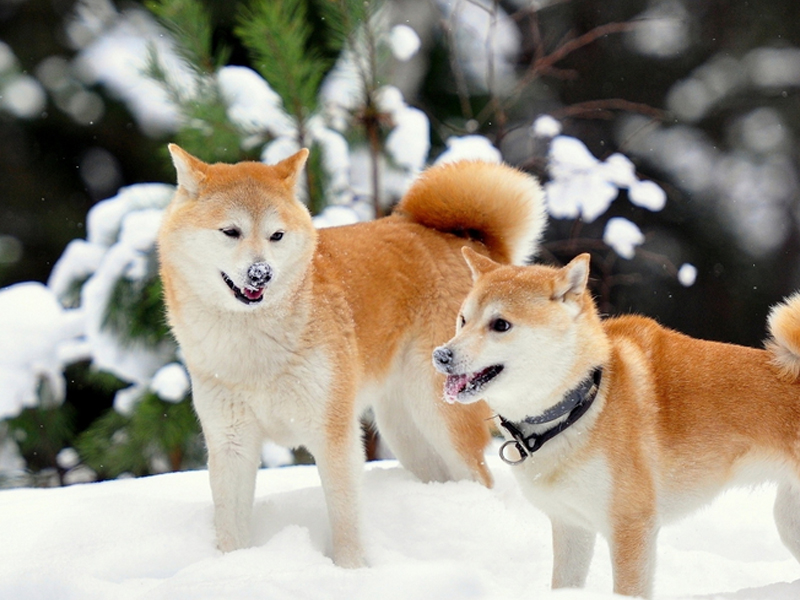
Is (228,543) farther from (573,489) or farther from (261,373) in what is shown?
(573,489)

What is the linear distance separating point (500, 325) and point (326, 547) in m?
1.16

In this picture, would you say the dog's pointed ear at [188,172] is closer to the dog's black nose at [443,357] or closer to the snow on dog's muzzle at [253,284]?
the snow on dog's muzzle at [253,284]

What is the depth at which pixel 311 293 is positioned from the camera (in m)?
3.24

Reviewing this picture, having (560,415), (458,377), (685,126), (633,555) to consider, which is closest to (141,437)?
(458,377)

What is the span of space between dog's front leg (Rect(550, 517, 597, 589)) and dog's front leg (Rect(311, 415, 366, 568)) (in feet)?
2.28

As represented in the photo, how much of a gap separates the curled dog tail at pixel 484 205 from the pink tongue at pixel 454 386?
138 cm

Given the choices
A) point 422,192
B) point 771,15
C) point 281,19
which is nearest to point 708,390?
point 422,192

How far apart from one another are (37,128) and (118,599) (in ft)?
16.3

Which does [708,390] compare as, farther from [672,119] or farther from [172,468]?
[672,119]

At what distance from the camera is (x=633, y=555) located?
260 cm

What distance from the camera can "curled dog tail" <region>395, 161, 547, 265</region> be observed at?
3.88 meters

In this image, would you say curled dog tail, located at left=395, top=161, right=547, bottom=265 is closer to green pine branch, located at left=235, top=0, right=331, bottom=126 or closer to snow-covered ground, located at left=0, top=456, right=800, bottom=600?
snow-covered ground, located at left=0, top=456, right=800, bottom=600

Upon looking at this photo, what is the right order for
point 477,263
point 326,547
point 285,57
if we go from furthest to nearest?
1. point 285,57
2. point 326,547
3. point 477,263

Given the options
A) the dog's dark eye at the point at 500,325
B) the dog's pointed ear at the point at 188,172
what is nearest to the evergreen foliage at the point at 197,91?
the dog's pointed ear at the point at 188,172
